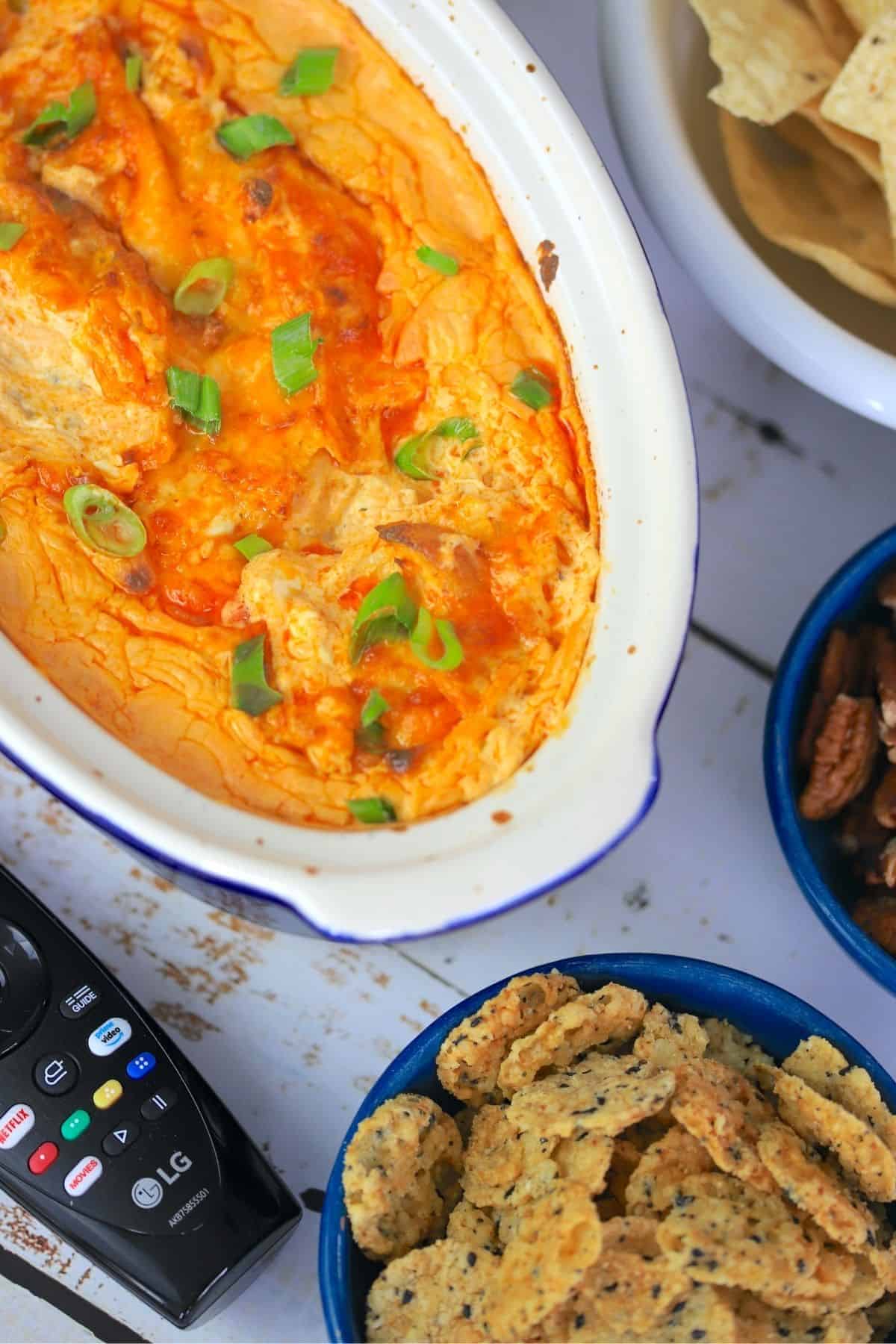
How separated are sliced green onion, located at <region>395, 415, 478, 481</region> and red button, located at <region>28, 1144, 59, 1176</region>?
69 cm

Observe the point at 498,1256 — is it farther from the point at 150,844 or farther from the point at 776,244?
Result: the point at 776,244

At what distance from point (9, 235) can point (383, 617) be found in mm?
488

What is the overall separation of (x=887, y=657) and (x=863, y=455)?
304mm

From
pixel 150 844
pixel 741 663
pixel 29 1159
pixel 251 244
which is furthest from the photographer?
pixel 741 663

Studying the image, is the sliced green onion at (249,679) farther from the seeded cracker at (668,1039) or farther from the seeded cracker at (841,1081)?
the seeded cracker at (841,1081)

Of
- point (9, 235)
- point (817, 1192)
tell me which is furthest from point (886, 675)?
point (9, 235)

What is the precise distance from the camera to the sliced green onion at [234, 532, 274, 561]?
1204 millimetres

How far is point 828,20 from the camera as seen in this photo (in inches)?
50.4

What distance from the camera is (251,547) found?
1.21 meters

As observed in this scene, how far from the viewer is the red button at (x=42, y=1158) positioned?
116 cm

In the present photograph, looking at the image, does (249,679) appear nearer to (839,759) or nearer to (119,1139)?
(119,1139)

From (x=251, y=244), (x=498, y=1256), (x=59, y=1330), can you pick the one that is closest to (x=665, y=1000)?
(x=498, y=1256)

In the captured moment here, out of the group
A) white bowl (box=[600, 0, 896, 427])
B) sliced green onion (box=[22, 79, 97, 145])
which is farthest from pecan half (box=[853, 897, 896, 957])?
sliced green onion (box=[22, 79, 97, 145])

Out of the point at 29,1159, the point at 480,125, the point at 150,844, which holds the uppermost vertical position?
the point at 480,125
